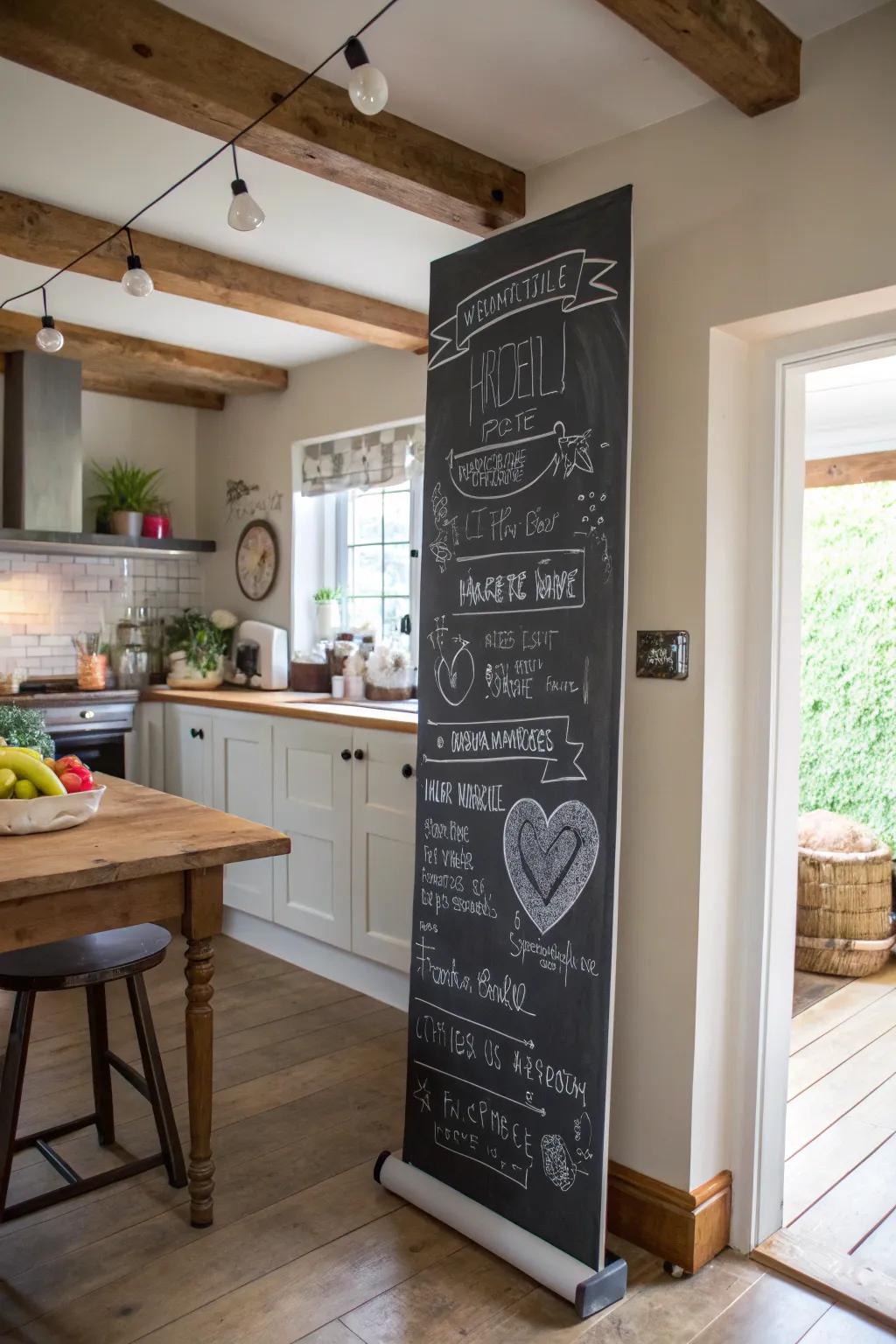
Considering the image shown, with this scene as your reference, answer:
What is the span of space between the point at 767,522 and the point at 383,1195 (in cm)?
181

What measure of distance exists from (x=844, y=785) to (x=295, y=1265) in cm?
321

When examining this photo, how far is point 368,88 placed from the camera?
160cm

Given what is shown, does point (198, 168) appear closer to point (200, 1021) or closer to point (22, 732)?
point (22, 732)

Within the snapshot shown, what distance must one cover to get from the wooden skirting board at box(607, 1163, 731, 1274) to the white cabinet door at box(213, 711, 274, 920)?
202 cm

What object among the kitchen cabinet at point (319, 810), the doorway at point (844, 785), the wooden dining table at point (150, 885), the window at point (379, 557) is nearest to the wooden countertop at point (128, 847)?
the wooden dining table at point (150, 885)

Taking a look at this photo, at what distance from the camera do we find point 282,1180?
245cm

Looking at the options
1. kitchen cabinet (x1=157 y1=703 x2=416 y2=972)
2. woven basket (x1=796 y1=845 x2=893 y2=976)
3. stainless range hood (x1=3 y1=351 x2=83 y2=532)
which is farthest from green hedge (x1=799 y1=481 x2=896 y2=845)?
stainless range hood (x1=3 y1=351 x2=83 y2=532)

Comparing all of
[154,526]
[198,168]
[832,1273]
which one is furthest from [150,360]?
[832,1273]

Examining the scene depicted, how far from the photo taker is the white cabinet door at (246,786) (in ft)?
13.0

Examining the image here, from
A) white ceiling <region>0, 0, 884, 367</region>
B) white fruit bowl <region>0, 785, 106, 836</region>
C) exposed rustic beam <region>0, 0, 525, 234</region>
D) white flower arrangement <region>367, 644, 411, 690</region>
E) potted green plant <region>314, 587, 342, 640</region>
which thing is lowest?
white fruit bowl <region>0, 785, 106, 836</region>

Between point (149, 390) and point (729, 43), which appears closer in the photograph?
point (729, 43)

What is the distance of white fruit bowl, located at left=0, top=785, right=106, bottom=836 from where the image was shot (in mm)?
2119

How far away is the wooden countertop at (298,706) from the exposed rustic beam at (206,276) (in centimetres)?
138

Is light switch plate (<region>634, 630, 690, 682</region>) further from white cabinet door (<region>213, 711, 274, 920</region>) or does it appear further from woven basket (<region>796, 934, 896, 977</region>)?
woven basket (<region>796, 934, 896, 977</region>)
